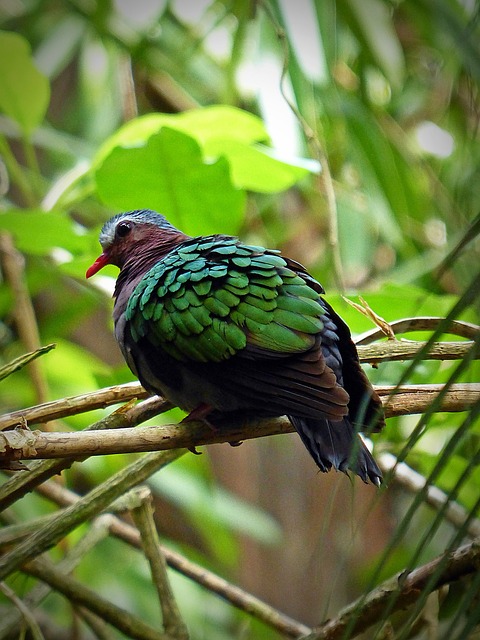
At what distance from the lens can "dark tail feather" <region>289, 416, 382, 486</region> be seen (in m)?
1.47

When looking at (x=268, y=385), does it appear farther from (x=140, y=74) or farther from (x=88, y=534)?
(x=140, y=74)

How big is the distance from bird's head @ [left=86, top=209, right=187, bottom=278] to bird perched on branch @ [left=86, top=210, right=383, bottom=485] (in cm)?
48

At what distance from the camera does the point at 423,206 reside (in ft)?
13.3

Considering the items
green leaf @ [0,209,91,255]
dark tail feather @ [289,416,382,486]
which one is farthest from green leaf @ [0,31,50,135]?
dark tail feather @ [289,416,382,486]

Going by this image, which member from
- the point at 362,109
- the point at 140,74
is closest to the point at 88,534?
the point at 362,109

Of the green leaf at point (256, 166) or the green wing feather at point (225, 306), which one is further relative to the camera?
the green leaf at point (256, 166)

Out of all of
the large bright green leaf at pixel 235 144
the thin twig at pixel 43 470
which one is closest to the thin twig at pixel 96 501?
the thin twig at pixel 43 470

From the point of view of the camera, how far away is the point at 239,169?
237 cm

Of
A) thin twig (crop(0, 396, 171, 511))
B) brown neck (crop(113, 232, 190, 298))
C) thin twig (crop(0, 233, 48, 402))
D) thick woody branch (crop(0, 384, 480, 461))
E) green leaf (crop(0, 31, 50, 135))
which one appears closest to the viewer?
thick woody branch (crop(0, 384, 480, 461))

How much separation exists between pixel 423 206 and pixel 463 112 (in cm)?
52

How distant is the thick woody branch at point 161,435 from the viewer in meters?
1.30

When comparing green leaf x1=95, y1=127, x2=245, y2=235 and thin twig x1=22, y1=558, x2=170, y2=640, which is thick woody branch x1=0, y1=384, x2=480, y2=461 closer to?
thin twig x1=22, y1=558, x2=170, y2=640

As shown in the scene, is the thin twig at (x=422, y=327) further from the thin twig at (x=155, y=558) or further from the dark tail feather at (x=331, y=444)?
the thin twig at (x=155, y=558)

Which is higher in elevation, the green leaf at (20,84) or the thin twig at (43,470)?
the green leaf at (20,84)
